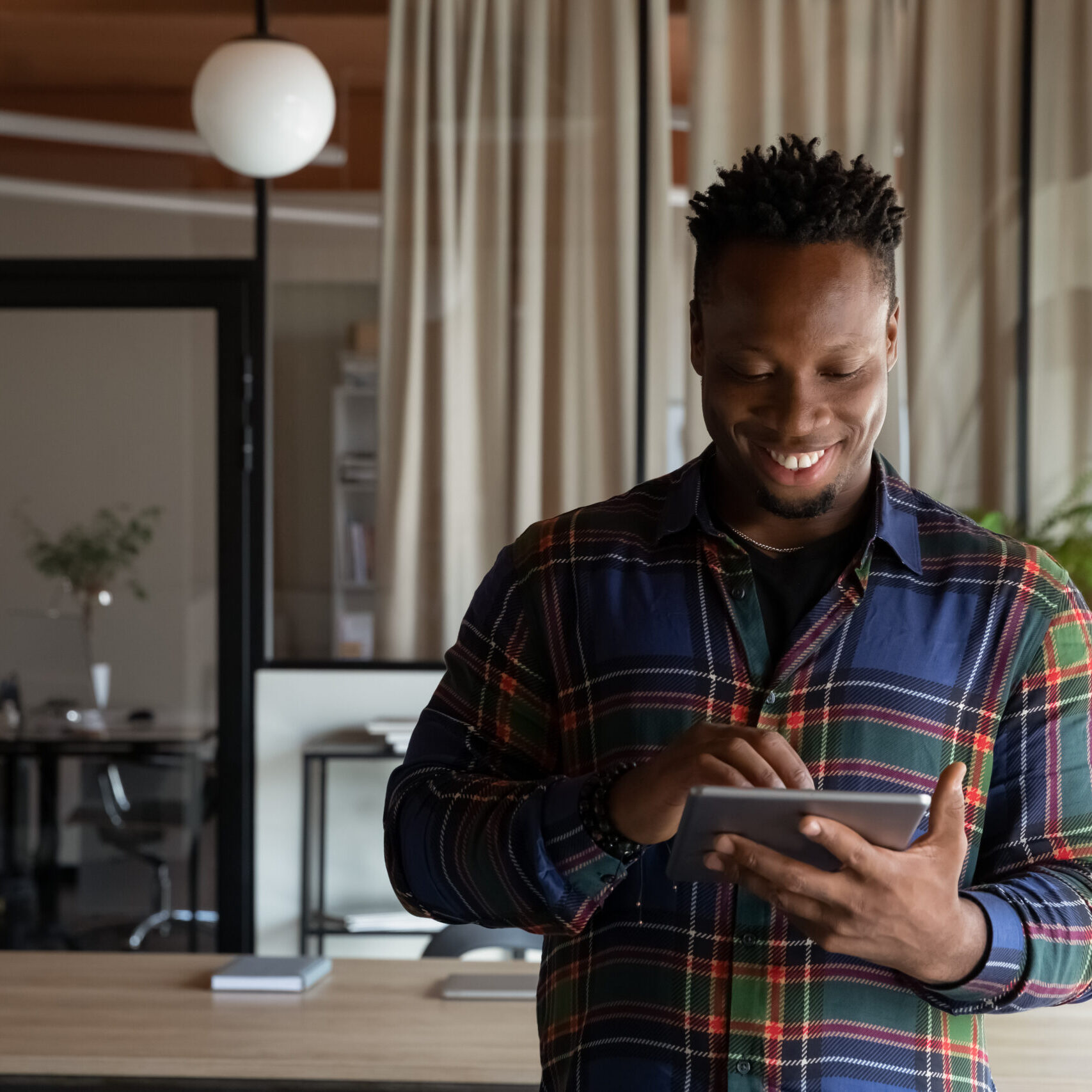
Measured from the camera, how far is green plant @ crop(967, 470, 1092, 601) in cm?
410

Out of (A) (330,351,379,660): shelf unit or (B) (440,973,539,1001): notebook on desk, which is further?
(A) (330,351,379,660): shelf unit

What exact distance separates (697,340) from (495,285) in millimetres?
3353

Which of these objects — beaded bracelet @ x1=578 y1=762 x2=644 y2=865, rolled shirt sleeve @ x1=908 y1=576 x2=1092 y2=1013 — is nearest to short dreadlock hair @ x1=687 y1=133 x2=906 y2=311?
rolled shirt sleeve @ x1=908 y1=576 x2=1092 y2=1013

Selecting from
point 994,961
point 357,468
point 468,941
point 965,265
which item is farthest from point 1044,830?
point 965,265

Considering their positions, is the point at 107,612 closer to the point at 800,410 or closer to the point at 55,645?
the point at 55,645

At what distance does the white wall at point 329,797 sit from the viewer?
4434 millimetres

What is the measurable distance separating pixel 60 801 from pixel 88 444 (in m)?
1.22

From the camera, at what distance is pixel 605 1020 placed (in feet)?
3.89

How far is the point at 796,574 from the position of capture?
1.27 m

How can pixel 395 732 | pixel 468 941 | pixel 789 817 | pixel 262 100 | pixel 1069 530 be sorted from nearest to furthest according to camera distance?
1. pixel 789 817
2. pixel 468 941
3. pixel 262 100
4. pixel 395 732
5. pixel 1069 530

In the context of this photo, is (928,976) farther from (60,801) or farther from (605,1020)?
(60,801)

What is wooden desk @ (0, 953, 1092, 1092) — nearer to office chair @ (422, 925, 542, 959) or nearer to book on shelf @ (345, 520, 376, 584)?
office chair @ (422, 925, 542, 959)

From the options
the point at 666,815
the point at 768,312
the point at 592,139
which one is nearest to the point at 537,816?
the point at 666,815

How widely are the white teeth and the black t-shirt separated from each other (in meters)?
0.09
